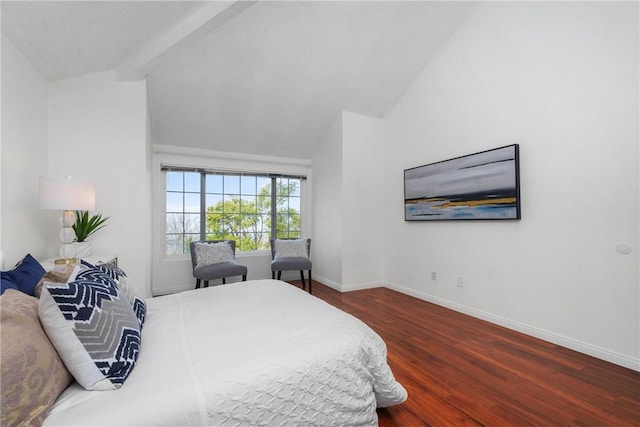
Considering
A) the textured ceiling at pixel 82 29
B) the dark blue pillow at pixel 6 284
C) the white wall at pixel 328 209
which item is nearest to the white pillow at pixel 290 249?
the white wall at pixel 328 209

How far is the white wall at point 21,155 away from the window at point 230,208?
1.77 metres

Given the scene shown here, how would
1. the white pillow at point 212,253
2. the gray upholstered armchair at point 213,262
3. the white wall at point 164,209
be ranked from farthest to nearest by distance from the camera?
the white wall at point 164,209
the white pillow at point 212,253
the gray upholstered armchair at point 213,262

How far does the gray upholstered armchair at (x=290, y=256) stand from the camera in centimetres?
414

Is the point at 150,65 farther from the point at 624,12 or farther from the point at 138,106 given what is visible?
the point at 624,12

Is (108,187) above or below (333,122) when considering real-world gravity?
below

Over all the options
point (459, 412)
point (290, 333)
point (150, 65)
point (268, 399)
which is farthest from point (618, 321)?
point (150, 65)

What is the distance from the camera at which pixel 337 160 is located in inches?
170

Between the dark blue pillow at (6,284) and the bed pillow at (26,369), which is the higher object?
the dark blue pillow at (6,284)

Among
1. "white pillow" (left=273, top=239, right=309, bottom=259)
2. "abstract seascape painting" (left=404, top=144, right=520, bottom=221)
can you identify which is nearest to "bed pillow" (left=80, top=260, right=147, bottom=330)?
"white pillow" (left=273, top=239, right=309, bottom=259)

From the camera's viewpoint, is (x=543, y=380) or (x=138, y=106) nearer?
(x=543, y=380)

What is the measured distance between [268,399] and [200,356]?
0.33m

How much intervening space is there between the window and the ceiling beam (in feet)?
5.63

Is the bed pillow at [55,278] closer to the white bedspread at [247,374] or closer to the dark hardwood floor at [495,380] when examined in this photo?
the white bedspread at [247,374]

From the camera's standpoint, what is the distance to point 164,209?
4.22m
